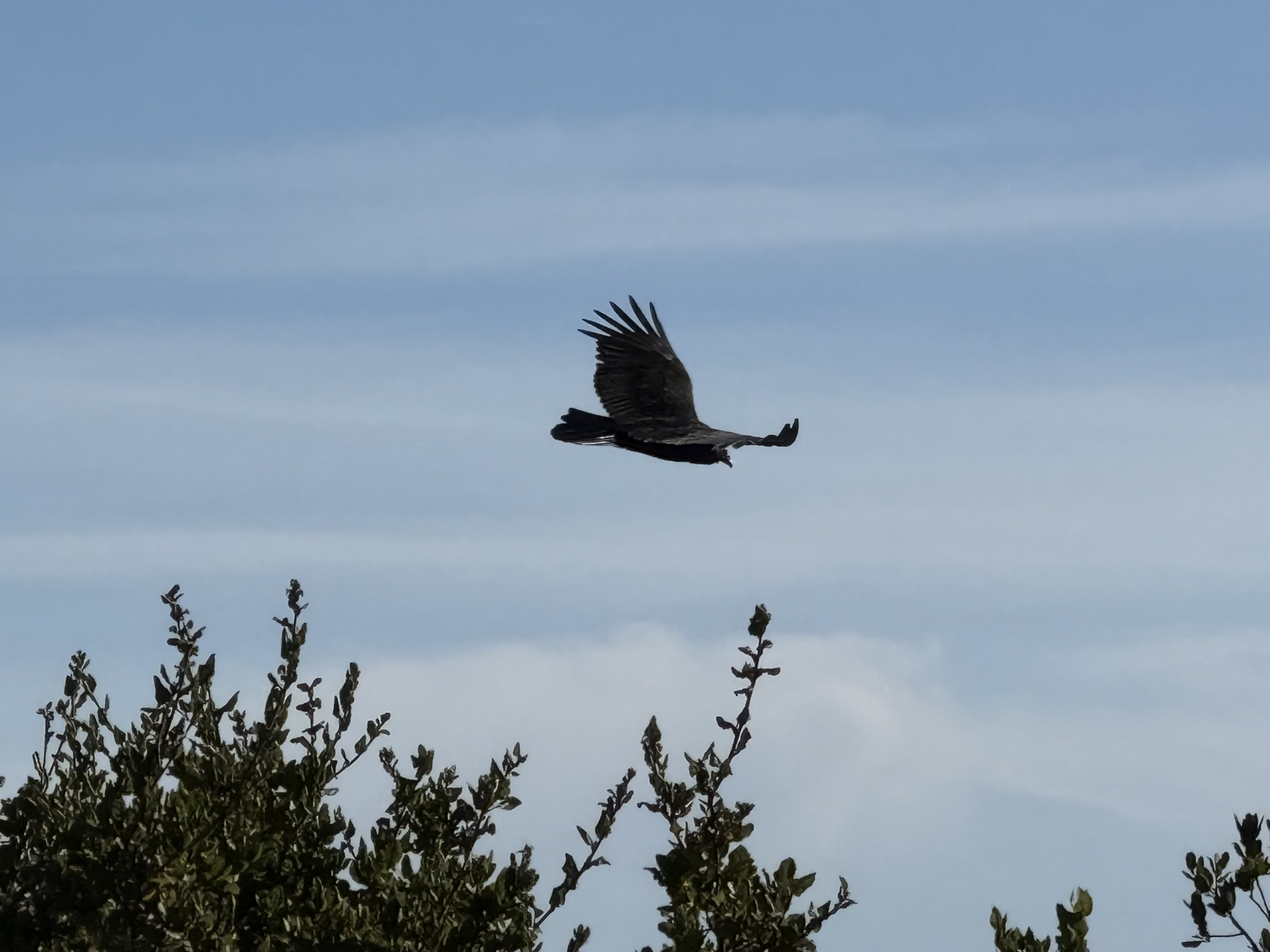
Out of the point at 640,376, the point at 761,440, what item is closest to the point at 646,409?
the point at 640,376

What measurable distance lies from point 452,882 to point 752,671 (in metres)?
2.93

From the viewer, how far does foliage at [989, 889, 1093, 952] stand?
29.6ft

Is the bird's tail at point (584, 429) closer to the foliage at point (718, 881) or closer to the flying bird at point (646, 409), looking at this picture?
the flying bird at point (646, 409)

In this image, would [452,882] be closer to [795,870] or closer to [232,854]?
[232,854]

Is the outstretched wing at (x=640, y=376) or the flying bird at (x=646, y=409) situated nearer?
the flying bird at (x=646, y=409)

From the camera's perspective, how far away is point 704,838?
340 inches

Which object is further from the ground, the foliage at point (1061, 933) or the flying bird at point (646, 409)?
the flying bird at point (646, 409)

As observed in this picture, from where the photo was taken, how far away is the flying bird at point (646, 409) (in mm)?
16922

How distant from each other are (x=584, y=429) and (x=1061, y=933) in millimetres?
9973

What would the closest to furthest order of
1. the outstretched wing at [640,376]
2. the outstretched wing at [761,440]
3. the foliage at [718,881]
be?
the foliage at [718,881] < the outstretched wing at [761,440] < the outstretched wing at [640,376]

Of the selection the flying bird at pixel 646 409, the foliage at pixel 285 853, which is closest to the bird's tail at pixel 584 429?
the flying bird at pixel 646 409

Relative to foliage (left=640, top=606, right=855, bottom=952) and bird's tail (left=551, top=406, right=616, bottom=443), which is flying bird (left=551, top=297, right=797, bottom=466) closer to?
bird's tail (left=551, top=406, right=616, bottom=443)

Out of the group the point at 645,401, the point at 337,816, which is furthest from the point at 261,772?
the point at 645,401

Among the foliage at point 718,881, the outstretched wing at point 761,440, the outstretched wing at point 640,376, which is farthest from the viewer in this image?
the outstretched wing at point 640,376
